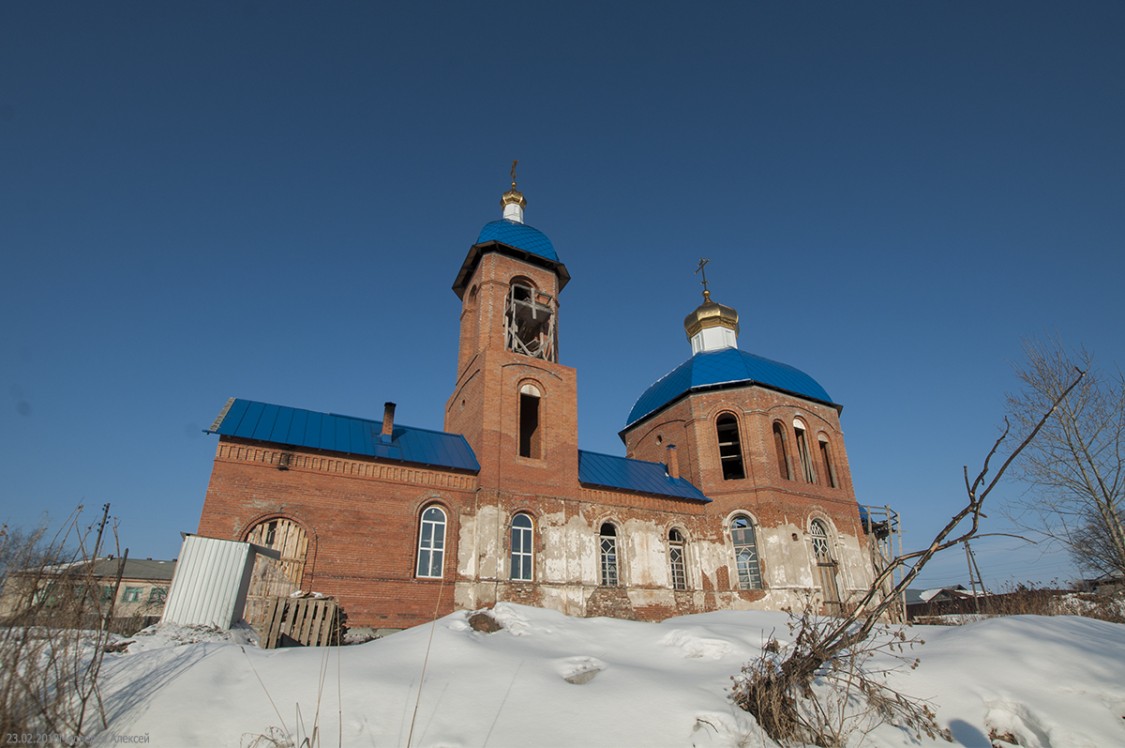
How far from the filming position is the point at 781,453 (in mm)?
21188

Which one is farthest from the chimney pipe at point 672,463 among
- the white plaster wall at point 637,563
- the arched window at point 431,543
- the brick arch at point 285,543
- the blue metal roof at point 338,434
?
the brick arch at point 285,543

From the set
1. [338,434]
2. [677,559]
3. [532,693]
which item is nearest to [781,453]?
[677,559]

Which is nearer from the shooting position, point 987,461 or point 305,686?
point 987,461

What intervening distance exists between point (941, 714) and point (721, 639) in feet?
9.08

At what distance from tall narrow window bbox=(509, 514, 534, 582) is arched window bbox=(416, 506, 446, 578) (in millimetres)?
1935

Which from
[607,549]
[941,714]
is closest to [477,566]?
[607,549]

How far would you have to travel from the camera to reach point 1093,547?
21391 mm

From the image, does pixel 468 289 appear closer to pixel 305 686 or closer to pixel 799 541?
pixel 799 541

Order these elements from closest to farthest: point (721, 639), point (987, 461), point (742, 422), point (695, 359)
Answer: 1. point (987, 461)
2. point (721, 639)
3. point (742, 422)
4. point (695, 359)

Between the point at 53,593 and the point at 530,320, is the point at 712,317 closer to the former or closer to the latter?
the point at 530,320

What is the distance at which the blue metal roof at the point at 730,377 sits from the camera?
21.7 metres

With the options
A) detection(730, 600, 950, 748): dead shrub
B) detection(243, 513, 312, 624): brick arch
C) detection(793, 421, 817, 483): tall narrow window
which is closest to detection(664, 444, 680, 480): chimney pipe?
detection(793, 421, 817, 483): tall narrow window

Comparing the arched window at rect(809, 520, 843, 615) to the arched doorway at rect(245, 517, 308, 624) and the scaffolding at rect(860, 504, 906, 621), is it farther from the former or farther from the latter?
the arched doorway at rect(245, 517, 308, 624)

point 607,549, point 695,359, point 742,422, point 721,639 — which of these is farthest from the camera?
point 695,359
